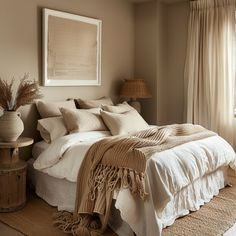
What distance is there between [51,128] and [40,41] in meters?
1.08

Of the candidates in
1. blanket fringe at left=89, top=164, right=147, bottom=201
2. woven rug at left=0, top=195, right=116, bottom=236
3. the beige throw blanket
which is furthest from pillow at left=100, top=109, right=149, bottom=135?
woven rug at left=0, top=195, right=116, bottom=236

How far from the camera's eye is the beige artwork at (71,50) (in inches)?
146

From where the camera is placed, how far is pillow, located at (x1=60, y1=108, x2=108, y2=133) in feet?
10.8

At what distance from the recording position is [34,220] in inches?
108

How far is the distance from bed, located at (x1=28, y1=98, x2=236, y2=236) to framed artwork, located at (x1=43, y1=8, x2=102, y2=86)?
0.91m

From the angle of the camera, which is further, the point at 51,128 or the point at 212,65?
the point at 212,65

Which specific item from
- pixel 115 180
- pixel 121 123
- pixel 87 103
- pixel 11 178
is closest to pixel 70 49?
pixel 87 103

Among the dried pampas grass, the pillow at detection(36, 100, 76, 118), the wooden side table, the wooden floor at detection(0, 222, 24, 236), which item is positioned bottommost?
the wooden floor at detection(0, 222, 24, 236)

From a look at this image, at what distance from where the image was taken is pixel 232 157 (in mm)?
3393

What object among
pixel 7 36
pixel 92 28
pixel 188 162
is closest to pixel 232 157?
pixel 188 162

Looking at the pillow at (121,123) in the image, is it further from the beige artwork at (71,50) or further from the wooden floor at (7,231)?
the wooden floor at (7,231)

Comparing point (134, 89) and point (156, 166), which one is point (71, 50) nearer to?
point (134, 89)

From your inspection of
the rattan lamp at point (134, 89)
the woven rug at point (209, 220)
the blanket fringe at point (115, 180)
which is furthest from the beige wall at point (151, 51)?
the blanket fringe at point (115, 180)

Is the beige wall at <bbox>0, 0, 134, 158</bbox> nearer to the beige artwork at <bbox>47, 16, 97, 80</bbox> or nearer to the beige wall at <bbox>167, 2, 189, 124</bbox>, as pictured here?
the beige artwork at <bbox>47, 16, 97, 80</bbox>
